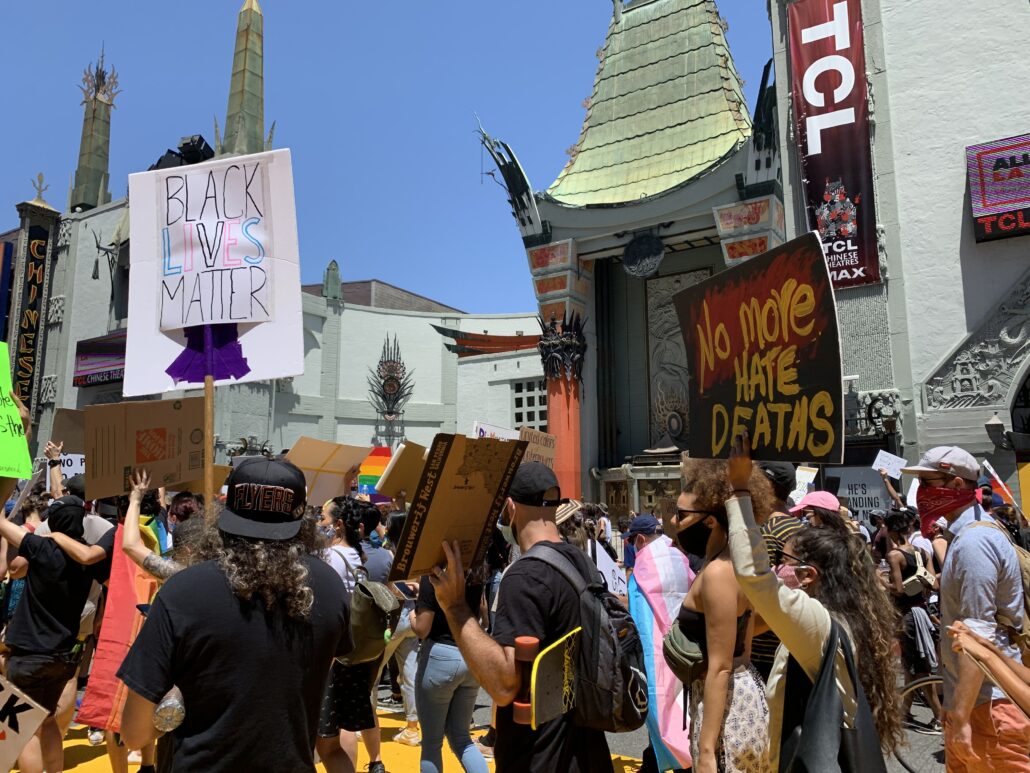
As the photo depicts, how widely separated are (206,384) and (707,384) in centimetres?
244

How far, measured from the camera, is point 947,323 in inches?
665

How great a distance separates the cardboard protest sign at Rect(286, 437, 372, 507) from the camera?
296 inches

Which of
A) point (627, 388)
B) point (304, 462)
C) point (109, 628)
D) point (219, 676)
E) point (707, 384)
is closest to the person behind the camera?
point (219, 676)

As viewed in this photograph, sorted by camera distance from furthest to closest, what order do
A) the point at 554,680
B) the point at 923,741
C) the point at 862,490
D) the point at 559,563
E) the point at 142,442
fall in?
the point at 862,490
the point at 923,741
the point at 142,442
the point at 559,563
the point at 554,680

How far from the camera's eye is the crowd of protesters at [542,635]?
2113mm

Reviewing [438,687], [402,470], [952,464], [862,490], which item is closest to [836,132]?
[862,490]

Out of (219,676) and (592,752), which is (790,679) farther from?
(219,676)

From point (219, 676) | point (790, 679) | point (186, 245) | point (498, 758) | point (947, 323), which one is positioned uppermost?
point (947, 323)

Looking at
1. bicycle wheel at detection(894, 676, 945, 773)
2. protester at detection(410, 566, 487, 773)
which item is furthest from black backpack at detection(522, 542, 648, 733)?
bicycle wheel at detection(894, 676, 945, 773)

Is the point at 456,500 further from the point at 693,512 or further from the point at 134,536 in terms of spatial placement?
the point at 134,536

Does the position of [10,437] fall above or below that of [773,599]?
above

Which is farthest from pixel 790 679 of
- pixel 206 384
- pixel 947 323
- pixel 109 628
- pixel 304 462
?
pixel 947 323

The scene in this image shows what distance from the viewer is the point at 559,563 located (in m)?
2.68

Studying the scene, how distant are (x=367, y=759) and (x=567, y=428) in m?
20.6
